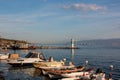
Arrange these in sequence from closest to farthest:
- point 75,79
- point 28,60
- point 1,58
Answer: point 75,79
point 28,60
point 1,58

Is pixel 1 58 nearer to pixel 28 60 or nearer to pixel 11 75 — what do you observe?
pixel 28 60

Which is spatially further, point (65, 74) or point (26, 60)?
point (26, 60)

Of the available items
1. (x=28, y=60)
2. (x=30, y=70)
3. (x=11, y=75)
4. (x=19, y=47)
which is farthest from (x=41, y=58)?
(x=19, y=47)

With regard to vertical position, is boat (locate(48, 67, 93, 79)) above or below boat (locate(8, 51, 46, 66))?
below

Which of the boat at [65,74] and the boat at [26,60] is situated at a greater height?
the boat at [26,60]

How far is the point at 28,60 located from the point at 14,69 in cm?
436

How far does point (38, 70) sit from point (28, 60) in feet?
16.9

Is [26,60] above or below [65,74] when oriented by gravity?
above

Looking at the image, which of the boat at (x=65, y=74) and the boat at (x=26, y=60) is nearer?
the boat at (x=65, y=74)

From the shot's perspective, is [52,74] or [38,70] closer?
[52,74]

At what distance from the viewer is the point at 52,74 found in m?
39.3

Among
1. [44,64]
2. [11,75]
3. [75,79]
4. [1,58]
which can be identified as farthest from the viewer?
[1,58]

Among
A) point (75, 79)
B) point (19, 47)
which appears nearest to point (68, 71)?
point (75, 79)

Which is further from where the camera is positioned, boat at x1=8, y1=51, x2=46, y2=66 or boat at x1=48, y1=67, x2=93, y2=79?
boat at x1=8, y1=51, x2=46, y2=66
